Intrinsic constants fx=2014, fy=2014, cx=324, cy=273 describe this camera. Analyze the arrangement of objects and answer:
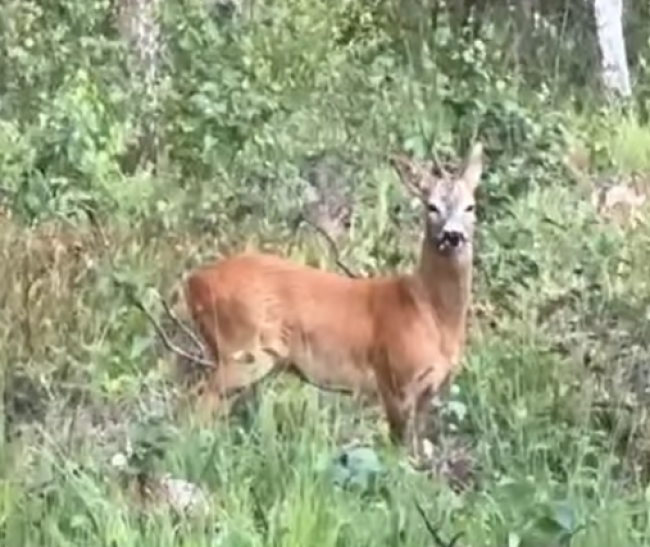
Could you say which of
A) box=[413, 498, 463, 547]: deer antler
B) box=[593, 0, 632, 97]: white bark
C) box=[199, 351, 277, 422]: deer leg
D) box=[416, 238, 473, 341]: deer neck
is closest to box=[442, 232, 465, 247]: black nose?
box=[416, 238, 473, 341]: deer neck

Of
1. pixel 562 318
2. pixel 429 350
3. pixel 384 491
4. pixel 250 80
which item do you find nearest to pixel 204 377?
pixel 429 350

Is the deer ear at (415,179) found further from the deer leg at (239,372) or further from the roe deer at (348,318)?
the deer leg at (239,372)

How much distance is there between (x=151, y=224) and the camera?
8539mm

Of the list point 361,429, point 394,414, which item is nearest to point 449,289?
point 394,414

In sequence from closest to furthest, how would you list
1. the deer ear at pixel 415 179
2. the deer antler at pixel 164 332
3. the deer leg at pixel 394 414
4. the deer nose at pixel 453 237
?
the deer leg at pixel 394 414
the deer nose at pixel 453 237
the deer ear at pixel 415 179
the deer antler at pixel 164 332

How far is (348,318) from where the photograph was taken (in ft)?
22.9

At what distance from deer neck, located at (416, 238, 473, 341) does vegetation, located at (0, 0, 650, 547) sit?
0.15 m

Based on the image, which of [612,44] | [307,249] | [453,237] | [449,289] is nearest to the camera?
[453,237]

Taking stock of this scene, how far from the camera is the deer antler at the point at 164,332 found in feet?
22.9

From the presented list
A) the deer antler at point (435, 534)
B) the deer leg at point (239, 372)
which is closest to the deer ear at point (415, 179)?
the deer leg at point (239, 372)

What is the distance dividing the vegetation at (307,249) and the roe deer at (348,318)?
119 mm

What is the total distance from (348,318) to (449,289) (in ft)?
1.22

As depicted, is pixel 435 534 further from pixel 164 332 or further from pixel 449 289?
pixel 164 332

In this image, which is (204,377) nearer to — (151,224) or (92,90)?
(151,224)
